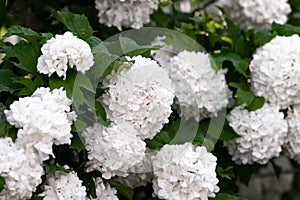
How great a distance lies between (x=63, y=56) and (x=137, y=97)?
0.28 meters

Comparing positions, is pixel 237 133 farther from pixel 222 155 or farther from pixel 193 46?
pixel 193 46

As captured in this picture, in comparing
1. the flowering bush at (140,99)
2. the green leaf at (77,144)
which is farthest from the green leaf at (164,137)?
the green leaf at (77,144)

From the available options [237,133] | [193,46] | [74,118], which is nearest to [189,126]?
[237,133]

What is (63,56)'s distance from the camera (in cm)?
190

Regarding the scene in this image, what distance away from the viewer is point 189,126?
241 cm

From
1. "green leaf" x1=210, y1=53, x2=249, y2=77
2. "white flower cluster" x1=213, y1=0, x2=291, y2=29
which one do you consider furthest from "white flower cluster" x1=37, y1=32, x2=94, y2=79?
"white flower cluster" x1=213, y1=0, x2=291, y2=29

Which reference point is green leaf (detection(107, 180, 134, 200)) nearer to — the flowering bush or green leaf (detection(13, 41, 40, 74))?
the flowering bush

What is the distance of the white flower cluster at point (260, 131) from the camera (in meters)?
2.40

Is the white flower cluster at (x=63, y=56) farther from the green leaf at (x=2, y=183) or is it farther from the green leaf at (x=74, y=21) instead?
the green leaf at (x=2, y=183)

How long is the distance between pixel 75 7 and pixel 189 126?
794 millimetres

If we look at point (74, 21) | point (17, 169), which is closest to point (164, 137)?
point (74, 21)

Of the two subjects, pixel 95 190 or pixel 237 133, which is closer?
pixel 95 190

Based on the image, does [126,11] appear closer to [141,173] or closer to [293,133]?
[141,173]

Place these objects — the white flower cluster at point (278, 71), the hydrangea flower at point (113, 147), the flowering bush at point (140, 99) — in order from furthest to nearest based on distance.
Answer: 1. the white flower cluster at point (278, 71)
2. the hydrangea flower at point (113, 147)
3. the flowering bush at point (140, 99)
